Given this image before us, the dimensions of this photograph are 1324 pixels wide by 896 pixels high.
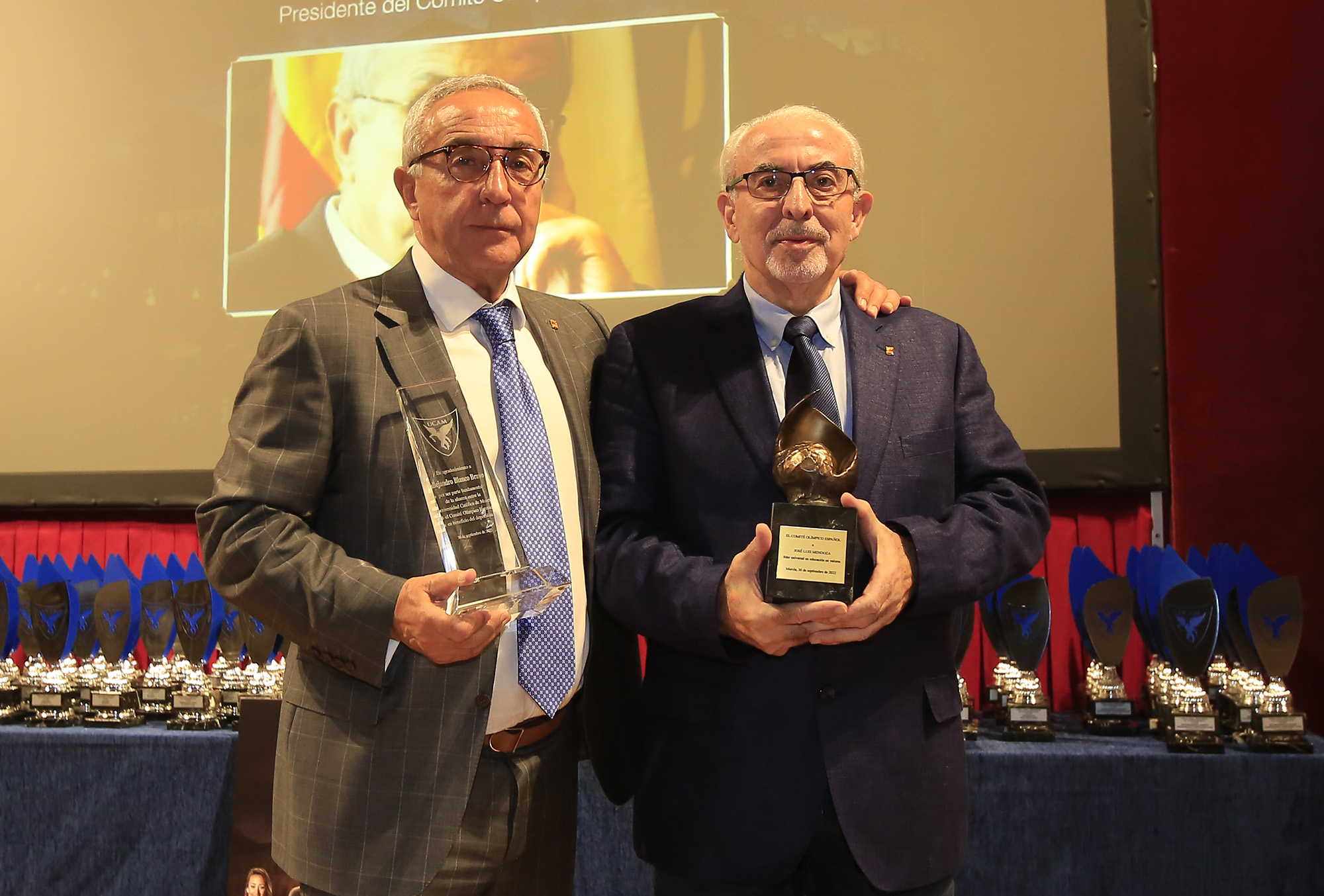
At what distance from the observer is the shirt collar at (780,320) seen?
5.23 feet

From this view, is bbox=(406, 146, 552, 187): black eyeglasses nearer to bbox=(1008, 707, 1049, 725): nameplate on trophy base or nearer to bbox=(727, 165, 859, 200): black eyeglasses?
bbox=(727, 165, 859, 200): black eyeglasses

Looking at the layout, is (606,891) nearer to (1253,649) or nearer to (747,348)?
(747,348)

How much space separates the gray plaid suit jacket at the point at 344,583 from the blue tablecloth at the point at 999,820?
1003mm

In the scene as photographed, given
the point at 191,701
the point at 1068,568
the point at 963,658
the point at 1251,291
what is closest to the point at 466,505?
the point at 963,658

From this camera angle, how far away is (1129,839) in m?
2.16

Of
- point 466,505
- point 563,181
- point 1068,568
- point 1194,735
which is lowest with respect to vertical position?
point 1194,735

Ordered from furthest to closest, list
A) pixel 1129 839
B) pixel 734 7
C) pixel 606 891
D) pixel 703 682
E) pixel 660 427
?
pixel 734 7 < pixel 606 891 < pixel 1129 839 < pixel 660 427 < pixel 703 682

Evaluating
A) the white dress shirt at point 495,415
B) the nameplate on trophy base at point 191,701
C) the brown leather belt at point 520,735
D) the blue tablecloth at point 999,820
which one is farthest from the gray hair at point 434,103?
the nameplate on trophy base at point 191,701

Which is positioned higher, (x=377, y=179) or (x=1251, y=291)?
(x=377, y=179)

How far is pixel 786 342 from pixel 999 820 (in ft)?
4.32

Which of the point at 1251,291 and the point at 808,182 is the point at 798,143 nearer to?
the point at 808,182

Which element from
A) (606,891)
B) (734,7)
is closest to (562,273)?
(734,7)

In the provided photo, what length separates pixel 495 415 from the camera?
1564mm

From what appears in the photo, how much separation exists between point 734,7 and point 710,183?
0.58 m
